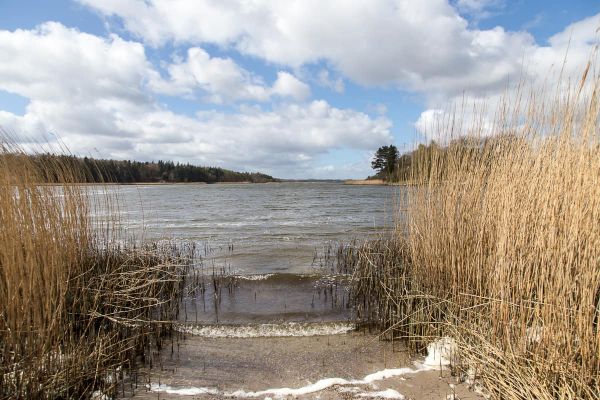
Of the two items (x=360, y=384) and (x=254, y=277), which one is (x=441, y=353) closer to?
(x=360, y=384)

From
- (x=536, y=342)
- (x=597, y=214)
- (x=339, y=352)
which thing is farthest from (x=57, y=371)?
(x=597, y=214)

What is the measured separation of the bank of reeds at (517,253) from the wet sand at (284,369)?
0.43 metres

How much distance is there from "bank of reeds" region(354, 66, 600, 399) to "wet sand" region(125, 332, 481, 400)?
430 millimetres

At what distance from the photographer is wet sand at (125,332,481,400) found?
3.42 metres

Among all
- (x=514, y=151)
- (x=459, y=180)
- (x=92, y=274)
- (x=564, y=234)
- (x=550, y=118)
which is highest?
(x=550, y=118)

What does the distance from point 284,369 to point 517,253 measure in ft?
9.49

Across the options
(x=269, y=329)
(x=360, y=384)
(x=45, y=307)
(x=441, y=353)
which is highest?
(x=45, y=307)

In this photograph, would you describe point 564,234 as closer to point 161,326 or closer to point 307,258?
point 161,326

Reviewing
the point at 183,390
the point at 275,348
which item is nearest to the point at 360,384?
the point at 275,348

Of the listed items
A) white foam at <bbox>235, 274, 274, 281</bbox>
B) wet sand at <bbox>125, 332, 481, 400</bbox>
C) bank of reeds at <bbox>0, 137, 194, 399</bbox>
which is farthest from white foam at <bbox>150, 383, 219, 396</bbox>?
white foam at <bbox>235, 274, 274, 281</bbox>

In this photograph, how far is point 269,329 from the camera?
5.29 m

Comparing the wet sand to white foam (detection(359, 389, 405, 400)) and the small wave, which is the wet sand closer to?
white foam (detection(359, 389, 405, 400))

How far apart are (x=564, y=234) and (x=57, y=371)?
460cm

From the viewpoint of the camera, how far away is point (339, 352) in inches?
173
